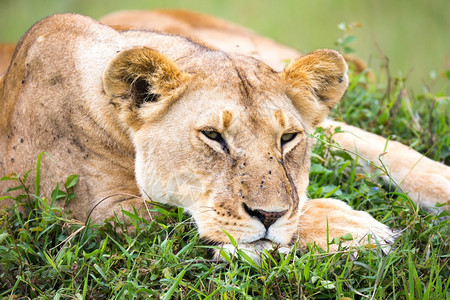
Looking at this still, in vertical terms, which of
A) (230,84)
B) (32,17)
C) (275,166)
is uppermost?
(230,84)

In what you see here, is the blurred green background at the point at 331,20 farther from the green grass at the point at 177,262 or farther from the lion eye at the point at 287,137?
the green grass at the point at 177,262

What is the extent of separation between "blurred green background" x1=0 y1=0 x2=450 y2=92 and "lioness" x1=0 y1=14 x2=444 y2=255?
5385 mm

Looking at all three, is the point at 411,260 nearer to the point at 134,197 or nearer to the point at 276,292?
the point at 276,292

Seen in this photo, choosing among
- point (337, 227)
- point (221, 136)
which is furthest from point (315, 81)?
point (337, 227)

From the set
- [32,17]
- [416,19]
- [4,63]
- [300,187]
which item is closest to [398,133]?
[300,187]

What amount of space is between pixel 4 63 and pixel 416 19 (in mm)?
7346

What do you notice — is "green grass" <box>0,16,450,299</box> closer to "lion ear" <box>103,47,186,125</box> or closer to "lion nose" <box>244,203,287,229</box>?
"lion nose" <box>244,203,287,229</box>

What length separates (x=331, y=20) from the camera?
11.6 m

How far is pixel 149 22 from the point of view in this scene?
654cm

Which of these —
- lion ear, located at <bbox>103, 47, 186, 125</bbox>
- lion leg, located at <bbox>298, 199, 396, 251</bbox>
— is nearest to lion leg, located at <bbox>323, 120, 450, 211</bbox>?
lion leg, located at <bbox>298, 199, 396, 251</bbox>

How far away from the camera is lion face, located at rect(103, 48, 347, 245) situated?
306 cm

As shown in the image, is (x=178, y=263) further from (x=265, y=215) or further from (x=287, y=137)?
(x=287, y=137)

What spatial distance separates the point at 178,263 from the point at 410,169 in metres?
1.81

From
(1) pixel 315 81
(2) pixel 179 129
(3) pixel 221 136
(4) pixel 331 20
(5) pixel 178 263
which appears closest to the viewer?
(5) pixel 178 263
